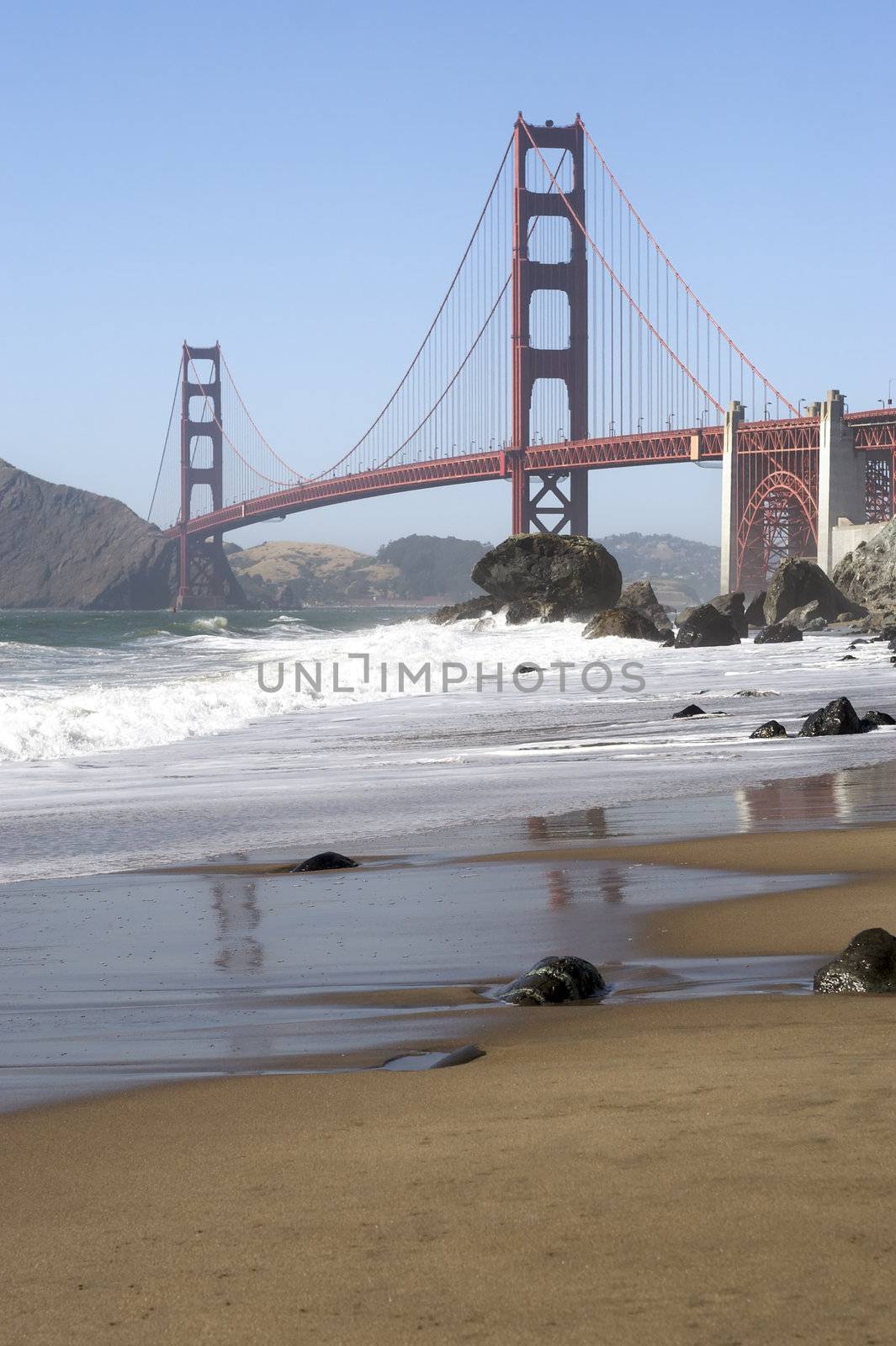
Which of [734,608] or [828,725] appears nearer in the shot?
[828,725]

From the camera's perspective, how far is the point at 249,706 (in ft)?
57.6

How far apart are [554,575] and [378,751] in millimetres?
34653

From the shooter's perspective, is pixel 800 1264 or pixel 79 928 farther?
pixel 79 928

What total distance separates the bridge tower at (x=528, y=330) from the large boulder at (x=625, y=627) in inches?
1049

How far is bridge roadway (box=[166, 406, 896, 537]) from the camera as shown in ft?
201

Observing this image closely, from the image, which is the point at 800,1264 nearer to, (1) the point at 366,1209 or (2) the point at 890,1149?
(2) the point at 890,1149

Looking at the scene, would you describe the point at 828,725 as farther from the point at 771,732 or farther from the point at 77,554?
the point at 77,554

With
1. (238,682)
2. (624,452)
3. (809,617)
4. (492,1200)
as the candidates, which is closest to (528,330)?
(624,452)

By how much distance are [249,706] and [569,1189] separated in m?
15.5

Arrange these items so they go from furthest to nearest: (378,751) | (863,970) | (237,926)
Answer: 1. (378,751)
2. (237,926)
3. (863,970)

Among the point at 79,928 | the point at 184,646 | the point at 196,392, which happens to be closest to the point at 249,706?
the point at 79,928

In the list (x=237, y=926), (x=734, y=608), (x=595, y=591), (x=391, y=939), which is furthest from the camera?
(x=595, y=591)

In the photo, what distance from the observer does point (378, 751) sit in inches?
475

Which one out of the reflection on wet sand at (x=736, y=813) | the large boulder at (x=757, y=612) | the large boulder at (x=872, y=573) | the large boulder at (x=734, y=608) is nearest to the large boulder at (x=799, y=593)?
the large boulder at (x=757, y=612)
